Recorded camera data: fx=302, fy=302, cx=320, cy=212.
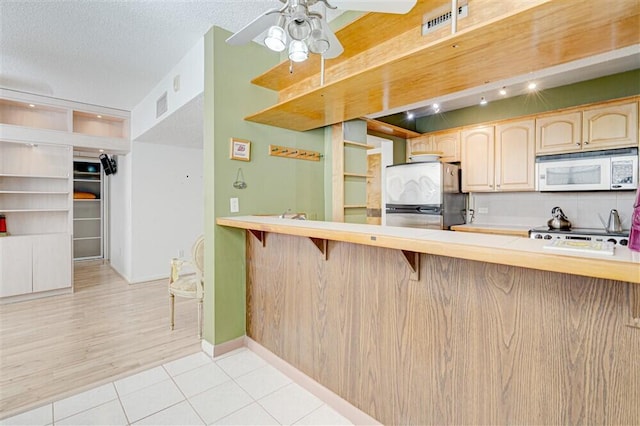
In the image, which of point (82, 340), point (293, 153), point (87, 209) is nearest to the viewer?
point (82, 340)

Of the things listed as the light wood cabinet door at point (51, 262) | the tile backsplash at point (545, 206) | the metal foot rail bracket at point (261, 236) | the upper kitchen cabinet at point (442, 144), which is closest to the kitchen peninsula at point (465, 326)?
the metal foot rail bracket at point (261, 236)

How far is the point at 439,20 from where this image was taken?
1.80 m

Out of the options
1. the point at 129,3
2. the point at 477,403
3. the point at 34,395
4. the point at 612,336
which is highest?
the point at 129,3

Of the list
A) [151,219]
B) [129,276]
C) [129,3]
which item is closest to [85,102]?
→ [151,219]

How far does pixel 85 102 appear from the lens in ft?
14.6

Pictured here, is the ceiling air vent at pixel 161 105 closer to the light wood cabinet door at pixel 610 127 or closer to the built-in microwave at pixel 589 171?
the built-in microwave at pixel 589 171

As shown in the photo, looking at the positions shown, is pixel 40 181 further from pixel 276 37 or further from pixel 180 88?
pixel 276 37

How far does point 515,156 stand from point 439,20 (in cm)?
256

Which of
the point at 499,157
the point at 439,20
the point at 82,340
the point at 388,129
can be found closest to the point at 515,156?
the point at 499,157

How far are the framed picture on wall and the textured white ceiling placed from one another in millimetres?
960

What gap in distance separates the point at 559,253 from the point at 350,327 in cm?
117

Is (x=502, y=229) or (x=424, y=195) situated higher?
(x=424, y=195)

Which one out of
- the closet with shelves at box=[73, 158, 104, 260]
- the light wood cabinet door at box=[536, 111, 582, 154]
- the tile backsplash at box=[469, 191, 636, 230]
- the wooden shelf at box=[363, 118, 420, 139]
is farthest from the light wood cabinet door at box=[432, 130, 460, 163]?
the closet with shelves at box=[73, 158, 104, 260]

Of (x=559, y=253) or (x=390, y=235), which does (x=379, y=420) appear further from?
(x=559, y=253)
